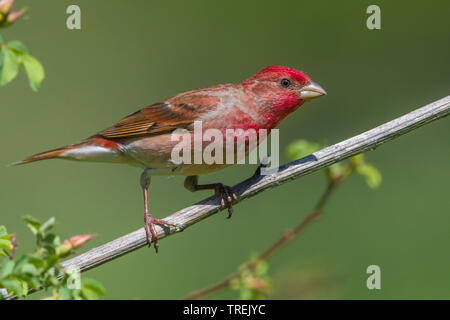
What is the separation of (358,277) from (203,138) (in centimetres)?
250

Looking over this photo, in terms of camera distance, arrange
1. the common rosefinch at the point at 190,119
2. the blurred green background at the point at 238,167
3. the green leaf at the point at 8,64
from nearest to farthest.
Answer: the green leaf at the point at 8,64 → the common rosefinch at the point at 190,119 → the blurred green background at the point at 238,167

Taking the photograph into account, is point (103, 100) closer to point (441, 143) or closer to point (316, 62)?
point (316, 62)

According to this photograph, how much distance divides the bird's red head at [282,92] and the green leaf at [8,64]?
7.60 ft

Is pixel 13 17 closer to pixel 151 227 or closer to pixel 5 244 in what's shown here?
pixel 5 244

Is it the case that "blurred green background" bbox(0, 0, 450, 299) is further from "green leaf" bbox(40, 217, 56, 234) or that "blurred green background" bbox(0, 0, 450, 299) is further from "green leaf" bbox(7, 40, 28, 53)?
"green leaf" bbox(7, 40, 28, 53)

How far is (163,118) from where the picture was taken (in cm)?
446

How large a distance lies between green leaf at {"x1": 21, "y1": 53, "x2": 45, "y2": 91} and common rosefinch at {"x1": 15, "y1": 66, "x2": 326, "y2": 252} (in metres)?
1.94

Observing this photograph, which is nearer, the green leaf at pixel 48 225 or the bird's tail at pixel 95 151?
the green leaf at pixel 48 225

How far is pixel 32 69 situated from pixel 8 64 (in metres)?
0.08

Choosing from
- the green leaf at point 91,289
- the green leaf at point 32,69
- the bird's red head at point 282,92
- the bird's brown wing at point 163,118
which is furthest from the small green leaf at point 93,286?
the bird's red head at point 282,92

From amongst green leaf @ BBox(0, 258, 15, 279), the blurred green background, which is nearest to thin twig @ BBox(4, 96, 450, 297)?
green leaf @ BBox(0, 258, 15, 279)

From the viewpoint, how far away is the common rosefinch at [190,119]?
422cm

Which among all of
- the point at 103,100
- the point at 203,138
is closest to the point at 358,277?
the point at 203,138

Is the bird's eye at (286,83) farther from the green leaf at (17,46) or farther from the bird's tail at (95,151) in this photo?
the green leaf at (17,46)
